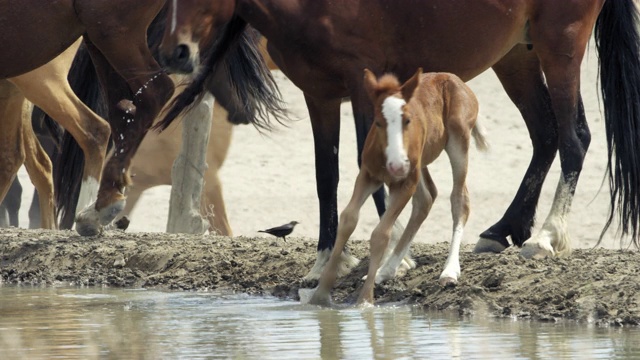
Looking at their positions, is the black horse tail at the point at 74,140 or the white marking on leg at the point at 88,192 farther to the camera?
the black horse tail at the point at 74,140

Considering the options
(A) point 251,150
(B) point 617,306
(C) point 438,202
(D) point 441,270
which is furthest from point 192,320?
(A) point 251,150

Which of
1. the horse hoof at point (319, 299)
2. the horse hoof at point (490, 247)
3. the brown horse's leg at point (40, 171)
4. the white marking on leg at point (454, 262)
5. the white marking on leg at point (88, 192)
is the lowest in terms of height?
the horse hoof at point (319, 299)

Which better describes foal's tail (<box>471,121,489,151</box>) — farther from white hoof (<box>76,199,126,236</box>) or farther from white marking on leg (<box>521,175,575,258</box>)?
white hoof (<box>76,199,126,236</box>)

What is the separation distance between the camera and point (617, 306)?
240 inches

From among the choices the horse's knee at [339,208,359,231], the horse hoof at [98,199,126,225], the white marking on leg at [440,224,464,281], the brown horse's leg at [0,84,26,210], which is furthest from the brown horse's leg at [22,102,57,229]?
the white marking on leg at [440,224,464,281]

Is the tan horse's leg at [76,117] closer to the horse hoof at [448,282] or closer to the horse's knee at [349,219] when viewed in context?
the horse's knee at [349,219]

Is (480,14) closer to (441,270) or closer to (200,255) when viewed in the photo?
(441,270)

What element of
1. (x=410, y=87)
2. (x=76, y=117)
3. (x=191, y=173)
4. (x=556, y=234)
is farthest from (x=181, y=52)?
(x=191, y=173)

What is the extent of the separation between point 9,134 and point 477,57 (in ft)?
12.5

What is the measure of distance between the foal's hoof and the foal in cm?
38

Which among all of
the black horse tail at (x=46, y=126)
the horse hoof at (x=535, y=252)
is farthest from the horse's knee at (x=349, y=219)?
the black horse tail at (x=46, y=126)

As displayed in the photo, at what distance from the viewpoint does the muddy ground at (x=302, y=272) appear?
631cm

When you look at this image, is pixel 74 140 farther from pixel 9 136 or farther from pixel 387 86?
pixel 387 86

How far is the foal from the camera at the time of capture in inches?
250
